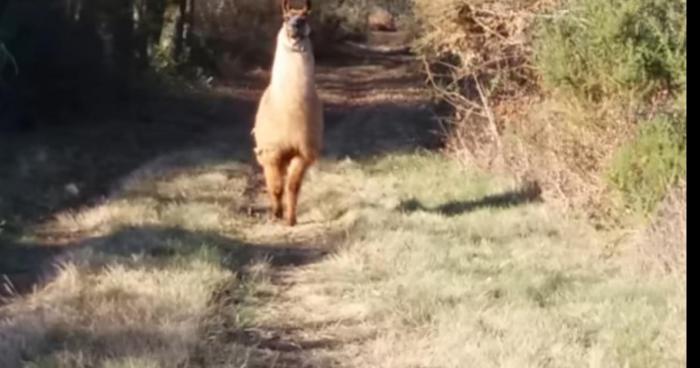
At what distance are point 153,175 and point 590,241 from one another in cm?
669

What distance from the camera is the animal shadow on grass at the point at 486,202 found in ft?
48.9

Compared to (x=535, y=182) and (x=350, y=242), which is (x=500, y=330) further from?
(x=535, y=182)

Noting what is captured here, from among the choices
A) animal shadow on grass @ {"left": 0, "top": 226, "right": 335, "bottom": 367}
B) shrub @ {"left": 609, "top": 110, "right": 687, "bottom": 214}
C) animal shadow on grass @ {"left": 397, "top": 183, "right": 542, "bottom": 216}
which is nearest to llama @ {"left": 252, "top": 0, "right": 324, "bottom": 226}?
animal shadow on grass @ {"left": 397, "top": 183, "right": 542, "bottom": 216}

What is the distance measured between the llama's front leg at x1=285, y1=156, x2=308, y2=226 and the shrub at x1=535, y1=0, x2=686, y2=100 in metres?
2.76

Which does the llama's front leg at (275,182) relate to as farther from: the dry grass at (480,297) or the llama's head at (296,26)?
the llama's head at (296,26)

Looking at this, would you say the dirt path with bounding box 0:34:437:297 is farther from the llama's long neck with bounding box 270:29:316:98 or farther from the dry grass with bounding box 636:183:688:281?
the dry grass with bounding box 636:183:688:281

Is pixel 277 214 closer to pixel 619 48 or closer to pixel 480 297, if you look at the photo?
pixel 619 48

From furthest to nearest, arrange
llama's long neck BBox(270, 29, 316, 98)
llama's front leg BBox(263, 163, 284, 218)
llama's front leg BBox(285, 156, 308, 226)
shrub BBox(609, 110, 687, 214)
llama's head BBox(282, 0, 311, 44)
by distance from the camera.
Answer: llama's front leg BBox(263, 163, 284, 218), llama's front leg BBox(285, 156, 308, 226), llama's long neck BBox(270, 29, 316, 98), llama's head BBox(282, 0, 311, 44), shrub BBox(609, 110, 687, 214)

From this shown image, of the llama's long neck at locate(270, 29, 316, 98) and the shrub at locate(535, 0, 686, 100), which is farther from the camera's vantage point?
the llama's long neck at locate(270, 29, 316, 98)

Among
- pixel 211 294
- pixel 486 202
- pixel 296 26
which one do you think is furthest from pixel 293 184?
pixel 211 294

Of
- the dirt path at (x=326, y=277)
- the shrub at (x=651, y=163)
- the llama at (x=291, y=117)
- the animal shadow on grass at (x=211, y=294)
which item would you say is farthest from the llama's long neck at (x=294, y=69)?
the shrub at (x=651, y=163)

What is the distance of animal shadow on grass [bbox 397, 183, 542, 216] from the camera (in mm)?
14914

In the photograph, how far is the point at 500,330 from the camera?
9.12 m

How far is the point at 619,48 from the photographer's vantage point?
1389cm
